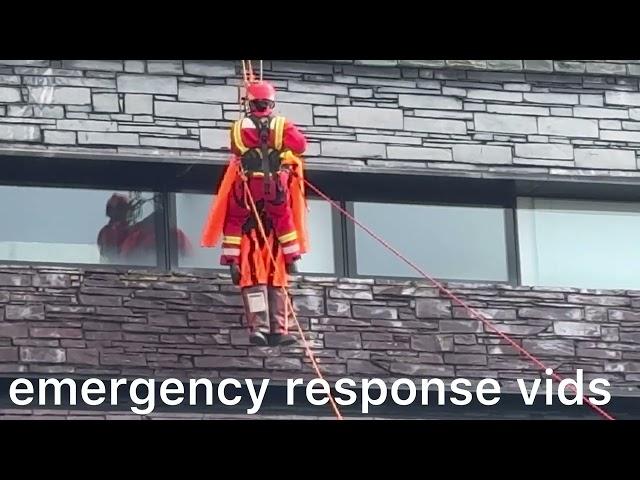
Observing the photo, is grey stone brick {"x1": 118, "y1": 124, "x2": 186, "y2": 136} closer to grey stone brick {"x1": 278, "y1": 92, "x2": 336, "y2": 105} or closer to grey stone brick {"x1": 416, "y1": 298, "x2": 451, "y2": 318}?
grey stone brick {"x1": 278, "y1": 92, "x2": 336, "y2": 105}

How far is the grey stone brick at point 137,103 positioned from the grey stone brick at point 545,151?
1589mm

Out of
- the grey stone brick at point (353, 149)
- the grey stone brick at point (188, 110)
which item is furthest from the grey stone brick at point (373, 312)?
the grey stone brick at point (188, 110)

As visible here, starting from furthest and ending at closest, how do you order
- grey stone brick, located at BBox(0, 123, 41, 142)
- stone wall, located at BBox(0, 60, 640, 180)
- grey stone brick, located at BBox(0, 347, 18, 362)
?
stone wall, located at BBox(0, 60, 640, 180) < grey stone brick, located at BBox(0, 123, 41, 142) < grey stone brick, located at BBox(0, 347, 18, 362)

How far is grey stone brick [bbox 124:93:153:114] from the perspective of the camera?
13.2 metres

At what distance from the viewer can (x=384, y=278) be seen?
43.7 ft

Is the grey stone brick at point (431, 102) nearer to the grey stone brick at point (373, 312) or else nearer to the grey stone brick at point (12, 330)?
the grey stone brick at point (373, 312)

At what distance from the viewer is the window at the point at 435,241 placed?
13.3m

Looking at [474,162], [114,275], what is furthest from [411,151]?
[114,275]

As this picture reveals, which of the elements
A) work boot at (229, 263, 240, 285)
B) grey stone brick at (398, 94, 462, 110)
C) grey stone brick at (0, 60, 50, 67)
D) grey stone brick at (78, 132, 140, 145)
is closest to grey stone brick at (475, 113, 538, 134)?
grey stone brick at (398, 94, 462, 110)

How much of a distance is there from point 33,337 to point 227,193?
100cm

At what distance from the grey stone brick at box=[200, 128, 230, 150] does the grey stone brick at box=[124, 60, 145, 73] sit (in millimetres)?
360

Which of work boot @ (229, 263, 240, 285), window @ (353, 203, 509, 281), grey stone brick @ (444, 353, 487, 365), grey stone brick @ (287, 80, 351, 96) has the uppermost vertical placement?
grey stone brick @ (287, 80, 351, 96)
